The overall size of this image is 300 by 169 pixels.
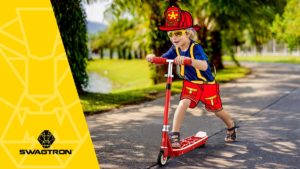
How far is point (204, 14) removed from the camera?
2525 centimetres

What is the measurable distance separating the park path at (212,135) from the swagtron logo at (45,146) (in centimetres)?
53

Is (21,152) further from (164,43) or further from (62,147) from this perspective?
(164,43)

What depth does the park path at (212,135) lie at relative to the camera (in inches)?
255

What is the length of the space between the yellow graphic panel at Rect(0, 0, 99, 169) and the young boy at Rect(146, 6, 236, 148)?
111 centimetres

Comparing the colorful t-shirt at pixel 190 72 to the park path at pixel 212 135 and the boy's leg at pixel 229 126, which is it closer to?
the boy's leg at pixel 229 126

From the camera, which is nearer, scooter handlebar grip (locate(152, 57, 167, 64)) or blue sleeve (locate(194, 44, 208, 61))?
scooter handlebar grip (locate(152, 57, 167, 64))

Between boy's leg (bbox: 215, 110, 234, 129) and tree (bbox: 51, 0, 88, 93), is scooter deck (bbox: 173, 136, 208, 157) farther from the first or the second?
tree (bbox: 51, 0, 88, 93)

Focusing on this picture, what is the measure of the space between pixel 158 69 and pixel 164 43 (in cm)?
133

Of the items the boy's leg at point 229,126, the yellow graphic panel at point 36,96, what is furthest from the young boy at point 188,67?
the yellow graphic panel at point 36,96

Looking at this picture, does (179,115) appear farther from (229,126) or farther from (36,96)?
(36,96)

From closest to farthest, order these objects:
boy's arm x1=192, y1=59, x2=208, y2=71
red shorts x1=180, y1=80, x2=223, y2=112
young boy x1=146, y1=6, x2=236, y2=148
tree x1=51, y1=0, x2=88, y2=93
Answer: boy's arm x1=192, y1=59, x2=208, y2=71, young boy x1=146, y1=6, x2=236, y2=148, red shorts x1=180, y1=80, x2=223, y2=112, tree x1=51, y1=0, x2=88, y2=93

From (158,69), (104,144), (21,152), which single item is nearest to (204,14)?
(158,69)

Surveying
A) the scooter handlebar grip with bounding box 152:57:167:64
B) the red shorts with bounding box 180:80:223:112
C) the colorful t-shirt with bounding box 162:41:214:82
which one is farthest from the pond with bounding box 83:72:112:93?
the scooter handlebar grip with bounding box 152:57:167:64

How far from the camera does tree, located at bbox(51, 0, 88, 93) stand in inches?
512
